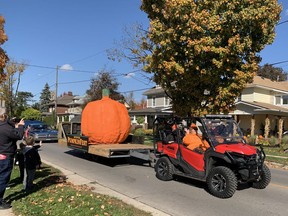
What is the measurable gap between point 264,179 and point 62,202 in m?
5.03

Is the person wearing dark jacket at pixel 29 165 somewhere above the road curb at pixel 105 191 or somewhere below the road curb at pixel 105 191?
above

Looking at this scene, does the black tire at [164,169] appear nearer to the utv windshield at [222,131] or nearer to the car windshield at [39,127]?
the utv windshield at [222,131]

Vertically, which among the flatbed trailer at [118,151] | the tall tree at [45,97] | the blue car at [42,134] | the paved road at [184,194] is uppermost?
the tall tree at [45,97]

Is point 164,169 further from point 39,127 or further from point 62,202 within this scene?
point 39,127

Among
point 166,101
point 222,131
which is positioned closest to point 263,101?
point 166,101

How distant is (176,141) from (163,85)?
10.6 metres

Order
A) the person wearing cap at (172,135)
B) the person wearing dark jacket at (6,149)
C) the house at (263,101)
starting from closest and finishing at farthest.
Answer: the person wearing dark jacket at (6,149)
the person wearing cap at (172,135)
the house at (263,101)

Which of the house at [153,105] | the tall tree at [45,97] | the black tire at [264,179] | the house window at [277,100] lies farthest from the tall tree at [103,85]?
the tall tree at [45,97]

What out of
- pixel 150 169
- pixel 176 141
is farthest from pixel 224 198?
pixel 150 169

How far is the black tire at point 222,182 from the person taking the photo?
730 cm

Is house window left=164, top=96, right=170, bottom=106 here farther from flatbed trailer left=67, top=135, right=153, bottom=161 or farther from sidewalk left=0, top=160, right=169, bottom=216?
sidewalk left=0, top=160, right=169, bottom=216

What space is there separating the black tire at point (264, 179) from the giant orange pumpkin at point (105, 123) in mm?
5894

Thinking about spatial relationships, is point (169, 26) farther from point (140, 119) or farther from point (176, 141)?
point (140, 119)

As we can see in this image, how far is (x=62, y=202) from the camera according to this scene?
6.27 metres
